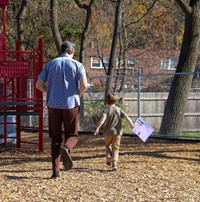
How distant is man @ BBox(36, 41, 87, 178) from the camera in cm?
775

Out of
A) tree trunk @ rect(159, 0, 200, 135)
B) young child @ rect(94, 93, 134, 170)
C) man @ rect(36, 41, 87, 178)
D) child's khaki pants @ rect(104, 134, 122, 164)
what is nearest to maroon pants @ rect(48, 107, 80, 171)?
man @ rect(36, 41, 87, 178)

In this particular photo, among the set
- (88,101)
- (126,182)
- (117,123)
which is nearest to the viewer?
(126,182)

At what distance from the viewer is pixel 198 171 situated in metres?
8.74

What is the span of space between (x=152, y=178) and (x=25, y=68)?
3.54m

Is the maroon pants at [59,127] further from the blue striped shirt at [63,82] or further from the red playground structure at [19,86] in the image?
the red playground structure at [19,86]

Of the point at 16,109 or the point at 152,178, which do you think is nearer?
the point at 152,178

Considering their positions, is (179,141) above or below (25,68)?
below

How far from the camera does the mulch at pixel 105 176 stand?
277 inches

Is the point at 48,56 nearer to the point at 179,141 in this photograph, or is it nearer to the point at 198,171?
the point at 179,141

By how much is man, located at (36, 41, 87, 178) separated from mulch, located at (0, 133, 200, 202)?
468mm

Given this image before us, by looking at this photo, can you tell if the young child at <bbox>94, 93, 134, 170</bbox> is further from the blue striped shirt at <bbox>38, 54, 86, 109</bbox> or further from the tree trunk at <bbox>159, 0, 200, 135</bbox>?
the tree trunk at <bbox>159, 0, 200, 135</bbox>

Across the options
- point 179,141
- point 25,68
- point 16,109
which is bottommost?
point 179,141

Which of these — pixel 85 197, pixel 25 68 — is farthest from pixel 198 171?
pixel 25 68

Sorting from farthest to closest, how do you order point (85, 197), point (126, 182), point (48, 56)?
point (48, 56) → point (126, 182) → point (85, 197)
